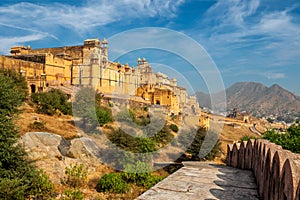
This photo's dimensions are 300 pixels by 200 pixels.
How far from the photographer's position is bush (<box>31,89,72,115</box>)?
17.9 m

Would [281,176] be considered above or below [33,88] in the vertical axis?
below

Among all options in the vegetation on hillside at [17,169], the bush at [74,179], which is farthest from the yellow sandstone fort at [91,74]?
the vegetation on hillside at [17,169]

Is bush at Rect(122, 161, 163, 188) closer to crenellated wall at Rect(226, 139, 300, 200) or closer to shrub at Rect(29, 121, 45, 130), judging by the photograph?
shrub at Rect(29, 121, 45, 130)

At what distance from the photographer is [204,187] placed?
A: 294 centimetres

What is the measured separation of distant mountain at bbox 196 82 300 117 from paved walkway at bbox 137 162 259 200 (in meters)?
142

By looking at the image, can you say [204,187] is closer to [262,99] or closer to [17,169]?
[17,169]

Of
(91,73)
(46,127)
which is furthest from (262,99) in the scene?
(46,127)

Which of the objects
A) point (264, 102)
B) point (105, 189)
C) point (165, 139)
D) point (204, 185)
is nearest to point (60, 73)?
point (165, 139)

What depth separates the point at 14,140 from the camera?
674 centimetres

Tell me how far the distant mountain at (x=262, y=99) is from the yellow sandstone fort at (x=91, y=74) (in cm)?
10933

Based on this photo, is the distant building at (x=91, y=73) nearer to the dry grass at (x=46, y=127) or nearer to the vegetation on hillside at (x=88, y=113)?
the vegetation on hillside at (x=88, y=113)

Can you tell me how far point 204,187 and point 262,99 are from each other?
→ 585 ft

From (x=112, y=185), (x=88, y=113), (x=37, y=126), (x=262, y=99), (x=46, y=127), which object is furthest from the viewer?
(x=262, y=99)

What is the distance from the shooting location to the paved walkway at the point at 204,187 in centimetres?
258
